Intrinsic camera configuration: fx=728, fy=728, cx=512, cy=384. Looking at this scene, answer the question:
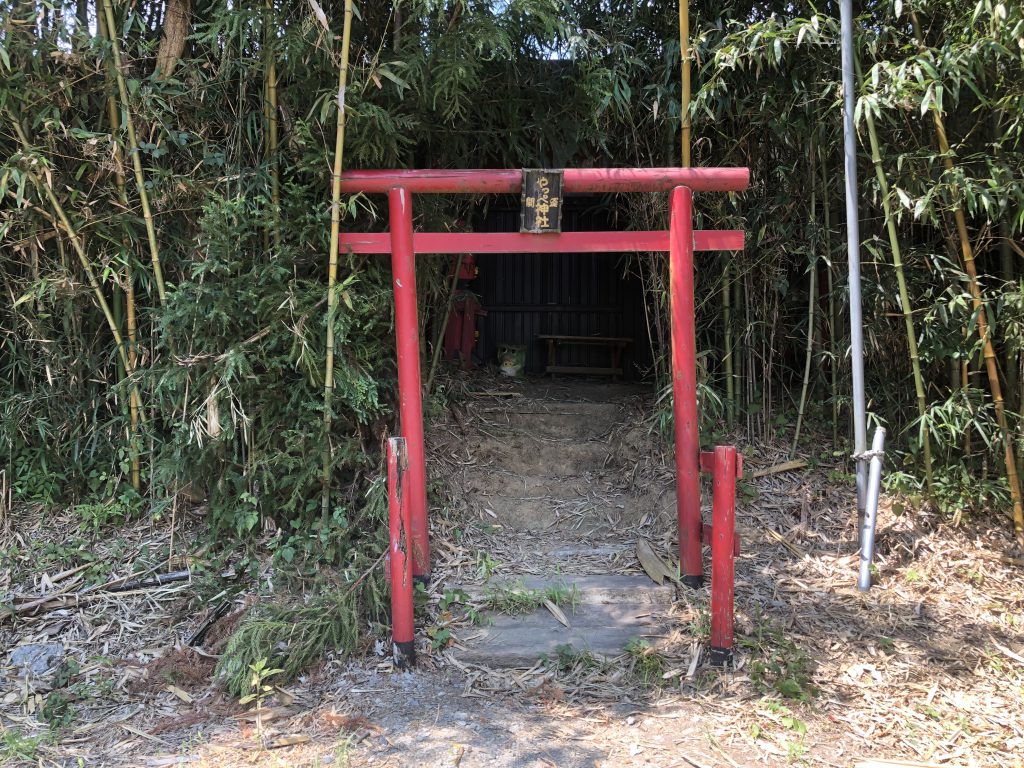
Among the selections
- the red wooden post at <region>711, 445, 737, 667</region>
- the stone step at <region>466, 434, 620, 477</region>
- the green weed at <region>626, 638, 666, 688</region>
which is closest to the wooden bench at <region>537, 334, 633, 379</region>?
the stone step at <region>466, 434, 620, 477</region>

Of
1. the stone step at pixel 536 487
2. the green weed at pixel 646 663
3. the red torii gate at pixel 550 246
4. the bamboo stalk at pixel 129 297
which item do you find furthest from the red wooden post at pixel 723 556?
the bamboo stalk at pixel 129 297

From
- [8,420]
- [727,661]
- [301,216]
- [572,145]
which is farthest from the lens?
[572,145]

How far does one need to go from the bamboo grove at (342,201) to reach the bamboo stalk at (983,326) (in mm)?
15

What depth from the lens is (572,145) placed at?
3840 mm

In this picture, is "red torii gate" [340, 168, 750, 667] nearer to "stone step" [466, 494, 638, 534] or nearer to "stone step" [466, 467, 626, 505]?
"stone step" [466, 494, 638, 534]

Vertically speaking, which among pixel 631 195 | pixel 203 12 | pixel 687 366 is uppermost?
pixel 203 12

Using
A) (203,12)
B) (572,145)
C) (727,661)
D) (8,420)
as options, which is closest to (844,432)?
(727,661)

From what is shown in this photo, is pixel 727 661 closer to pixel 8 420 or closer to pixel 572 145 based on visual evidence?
pixel 572 145

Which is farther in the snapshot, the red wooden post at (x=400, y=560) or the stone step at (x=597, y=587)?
the stone step at (x=597, y=587)

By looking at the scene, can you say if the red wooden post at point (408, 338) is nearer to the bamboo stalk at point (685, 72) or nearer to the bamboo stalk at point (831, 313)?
the bamboo stalk at point (685, 72)

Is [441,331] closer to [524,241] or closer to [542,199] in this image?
[524,241]

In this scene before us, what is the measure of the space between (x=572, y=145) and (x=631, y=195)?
0.49 metres

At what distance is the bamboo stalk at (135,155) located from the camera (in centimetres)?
324

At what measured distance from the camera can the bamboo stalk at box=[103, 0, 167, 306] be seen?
3242mm
